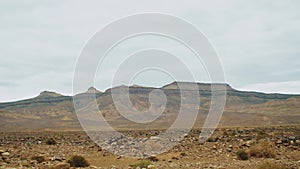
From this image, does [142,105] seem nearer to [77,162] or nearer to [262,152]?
[262,152]

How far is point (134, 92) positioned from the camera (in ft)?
491

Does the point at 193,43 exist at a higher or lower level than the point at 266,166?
higher

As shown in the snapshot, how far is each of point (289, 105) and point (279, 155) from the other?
5028 inches

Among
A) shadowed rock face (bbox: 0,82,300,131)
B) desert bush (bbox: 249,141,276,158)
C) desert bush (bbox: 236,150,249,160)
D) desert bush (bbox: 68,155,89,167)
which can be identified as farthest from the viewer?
shadowed rock face (bbox: 0,82,300,131)

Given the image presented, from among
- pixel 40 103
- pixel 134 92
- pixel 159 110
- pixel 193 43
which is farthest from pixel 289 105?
pixel 193 43

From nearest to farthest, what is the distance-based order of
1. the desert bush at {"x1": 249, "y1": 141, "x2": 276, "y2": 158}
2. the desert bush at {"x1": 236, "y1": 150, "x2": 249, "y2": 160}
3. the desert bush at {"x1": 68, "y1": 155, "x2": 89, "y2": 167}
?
the desert bush at {"x1": 68, "y1": 155, "x2": 89, "y2": 167}, the desert bush at {"x1": 236, "y1": 150, "x2": 249, "y2": 160}, the desert bush at {"x1": 249, "y1": 141, "x2": 276, "y2": 158}

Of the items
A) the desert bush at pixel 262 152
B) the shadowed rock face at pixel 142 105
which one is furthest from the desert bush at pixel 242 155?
the shadowed rock face at pixel 142 105

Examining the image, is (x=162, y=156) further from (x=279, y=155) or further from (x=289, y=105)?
(x=289, y=105)

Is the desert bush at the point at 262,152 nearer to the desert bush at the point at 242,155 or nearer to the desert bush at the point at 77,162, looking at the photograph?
the desert bush at the point at 242,155

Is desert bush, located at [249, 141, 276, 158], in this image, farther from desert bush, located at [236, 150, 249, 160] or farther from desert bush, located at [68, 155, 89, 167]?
desert bush, located at [68, 155, 89, 167]

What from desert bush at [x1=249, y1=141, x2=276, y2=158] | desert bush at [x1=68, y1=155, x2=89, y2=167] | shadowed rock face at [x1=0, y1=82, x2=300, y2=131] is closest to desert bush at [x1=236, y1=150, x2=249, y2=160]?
desert bush at [x1=249, y1=141, x2=276, y2=158]

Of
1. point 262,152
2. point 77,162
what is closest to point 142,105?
point 262,152

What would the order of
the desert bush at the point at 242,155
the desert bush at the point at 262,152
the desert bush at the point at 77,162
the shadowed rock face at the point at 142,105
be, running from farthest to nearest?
the shadowed rock face at the point at 142,105, the desert bush at the point at 262,152, the desert bush at the point at 242,155, the desert bush at the point at 77,162

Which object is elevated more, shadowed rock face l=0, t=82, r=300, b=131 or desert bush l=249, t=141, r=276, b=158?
shadowed rock face l=0, t=82, r=300, b=131
